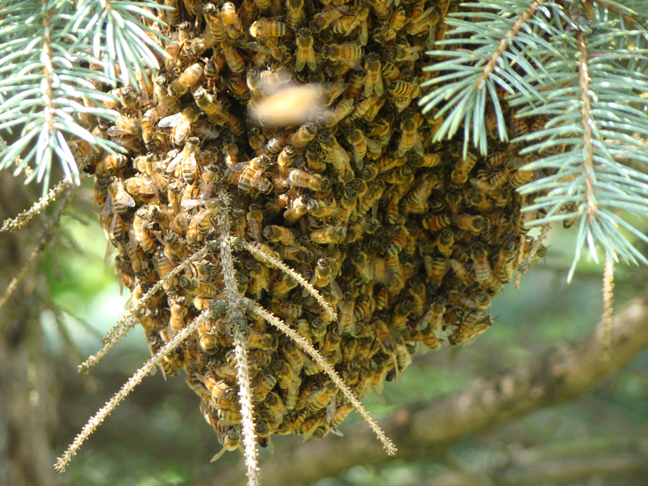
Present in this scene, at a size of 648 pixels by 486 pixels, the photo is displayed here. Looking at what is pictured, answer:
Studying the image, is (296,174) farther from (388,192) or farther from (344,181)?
(388,192)

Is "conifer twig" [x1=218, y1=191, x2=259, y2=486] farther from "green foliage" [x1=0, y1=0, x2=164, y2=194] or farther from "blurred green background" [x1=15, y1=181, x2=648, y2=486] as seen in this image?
"blurred green background" [x1=15, y1=181, x2=648, y2=486]

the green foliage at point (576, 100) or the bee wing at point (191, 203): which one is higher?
the green foliage at point (576, 100)

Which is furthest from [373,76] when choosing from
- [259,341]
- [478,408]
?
[478,408]

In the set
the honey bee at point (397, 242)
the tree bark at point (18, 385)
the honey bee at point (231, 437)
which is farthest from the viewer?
the tree bark at point (18, 385)

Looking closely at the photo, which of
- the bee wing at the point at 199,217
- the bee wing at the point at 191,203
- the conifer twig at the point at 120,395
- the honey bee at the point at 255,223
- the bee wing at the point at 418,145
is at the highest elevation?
the bee wing at the point at 418,145

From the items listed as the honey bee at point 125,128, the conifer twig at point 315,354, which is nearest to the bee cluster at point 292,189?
the honey bee at point 125,128

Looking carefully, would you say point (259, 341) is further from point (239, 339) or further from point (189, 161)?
point (189, 161)

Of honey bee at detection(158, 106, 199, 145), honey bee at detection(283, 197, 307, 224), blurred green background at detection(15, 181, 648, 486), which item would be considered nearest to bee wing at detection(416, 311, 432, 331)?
honey bee at detection(283, 197, 307, 224)

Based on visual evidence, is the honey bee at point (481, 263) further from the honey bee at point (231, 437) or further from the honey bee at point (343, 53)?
the honey bee at point (231, 437)
